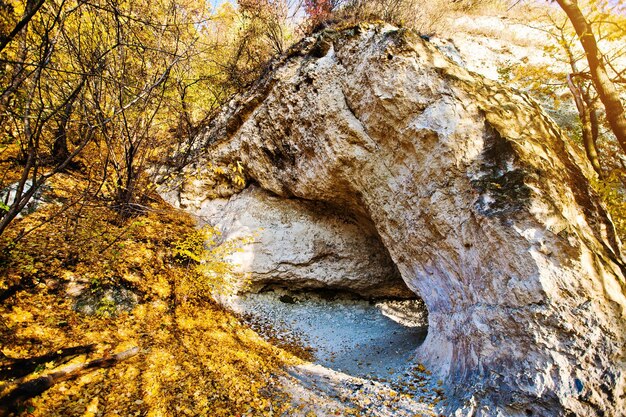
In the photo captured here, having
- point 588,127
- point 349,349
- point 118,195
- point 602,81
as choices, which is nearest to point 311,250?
point 349,349

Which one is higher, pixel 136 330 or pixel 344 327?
pixel 136 330

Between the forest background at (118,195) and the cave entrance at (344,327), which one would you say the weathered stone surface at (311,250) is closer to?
the cave entrance at (344,327)

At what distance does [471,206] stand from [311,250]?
14.0ft

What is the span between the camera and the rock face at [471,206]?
3.44 metres

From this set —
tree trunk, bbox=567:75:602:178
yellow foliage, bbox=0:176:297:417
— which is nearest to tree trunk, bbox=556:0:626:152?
tree trunk, bbox=567:75:602:178

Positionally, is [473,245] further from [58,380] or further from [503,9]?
[503,9]

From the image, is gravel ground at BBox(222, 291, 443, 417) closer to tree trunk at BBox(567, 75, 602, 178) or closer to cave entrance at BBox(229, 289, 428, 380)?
cave entrance at BBox(229, 289, 428, 380)

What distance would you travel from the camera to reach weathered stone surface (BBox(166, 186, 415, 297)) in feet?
24.7

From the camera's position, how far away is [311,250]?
25.2ft

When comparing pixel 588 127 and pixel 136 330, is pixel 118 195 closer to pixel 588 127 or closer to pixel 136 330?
pixel 136 330

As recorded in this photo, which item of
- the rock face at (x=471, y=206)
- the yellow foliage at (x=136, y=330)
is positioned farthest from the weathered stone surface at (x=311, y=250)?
the yellow foliage at (x=136, y=330)

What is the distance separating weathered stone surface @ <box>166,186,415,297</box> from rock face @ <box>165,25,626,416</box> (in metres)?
A: 0.78

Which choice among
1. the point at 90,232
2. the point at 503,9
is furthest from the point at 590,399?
the point at 503,9

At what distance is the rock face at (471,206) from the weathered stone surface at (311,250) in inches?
30.8
